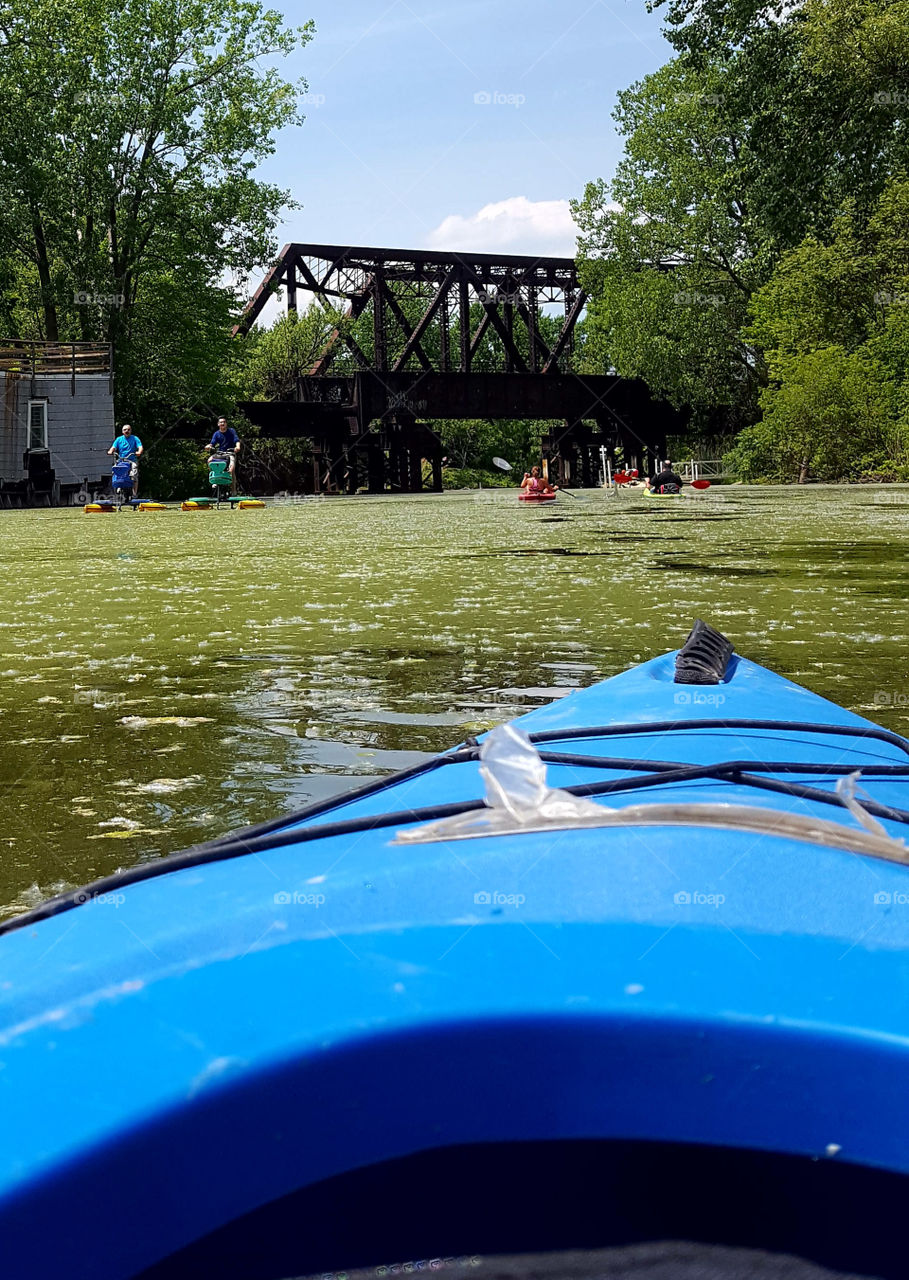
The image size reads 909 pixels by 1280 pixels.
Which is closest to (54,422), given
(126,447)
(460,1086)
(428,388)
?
(126,447)

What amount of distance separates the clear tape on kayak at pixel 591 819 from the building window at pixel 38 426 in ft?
104

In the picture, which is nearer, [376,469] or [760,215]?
[760,215]

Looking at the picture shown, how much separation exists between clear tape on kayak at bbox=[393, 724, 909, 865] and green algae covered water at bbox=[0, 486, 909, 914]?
4.15 ft

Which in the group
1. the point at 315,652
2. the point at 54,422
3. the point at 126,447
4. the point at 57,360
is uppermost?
the point at 57,360

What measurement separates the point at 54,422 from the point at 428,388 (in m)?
13.8

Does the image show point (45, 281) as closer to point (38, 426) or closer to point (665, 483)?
point (38, 426)

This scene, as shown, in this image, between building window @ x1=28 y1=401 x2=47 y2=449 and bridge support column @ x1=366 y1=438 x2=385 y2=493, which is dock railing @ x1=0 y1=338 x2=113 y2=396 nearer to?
building window @ x1=28 y1=401 x2=47 y2=449

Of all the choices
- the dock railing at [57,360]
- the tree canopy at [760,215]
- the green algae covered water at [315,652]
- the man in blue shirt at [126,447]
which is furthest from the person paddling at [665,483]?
the dock railing at [57,360]

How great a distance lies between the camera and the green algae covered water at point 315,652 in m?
3.25

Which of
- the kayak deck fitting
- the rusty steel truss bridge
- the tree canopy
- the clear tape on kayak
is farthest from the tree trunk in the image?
the kayak deck fitting

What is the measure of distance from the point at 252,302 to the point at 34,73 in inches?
729

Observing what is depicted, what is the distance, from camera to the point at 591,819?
1.57 m

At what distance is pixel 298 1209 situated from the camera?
1.01 metres

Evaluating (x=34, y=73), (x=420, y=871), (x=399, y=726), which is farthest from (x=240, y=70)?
(x=420, y=871)
